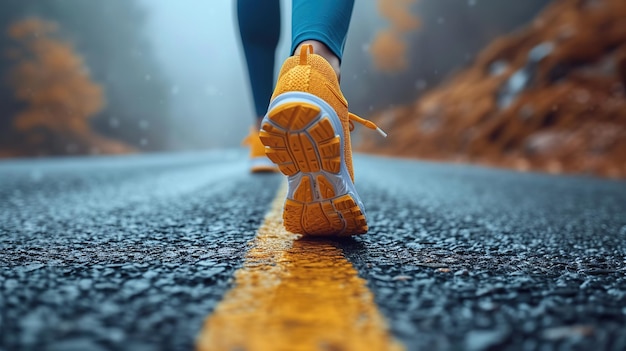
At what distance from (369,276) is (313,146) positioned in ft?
1.28

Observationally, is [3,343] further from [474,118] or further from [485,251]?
[474,118]

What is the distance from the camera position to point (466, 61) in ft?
91.9

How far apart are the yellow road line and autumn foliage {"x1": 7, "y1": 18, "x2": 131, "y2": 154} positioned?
1171 inches

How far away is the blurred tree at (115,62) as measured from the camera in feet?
111

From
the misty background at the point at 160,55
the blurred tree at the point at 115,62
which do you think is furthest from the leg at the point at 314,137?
the blurred tree at the point at 115,62

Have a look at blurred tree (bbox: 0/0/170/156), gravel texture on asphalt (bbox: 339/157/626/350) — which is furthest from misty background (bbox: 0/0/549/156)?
gravel texture on asphalt (bbox: 339/157/626/350)

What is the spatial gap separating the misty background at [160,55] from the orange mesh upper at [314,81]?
1728 centimetres

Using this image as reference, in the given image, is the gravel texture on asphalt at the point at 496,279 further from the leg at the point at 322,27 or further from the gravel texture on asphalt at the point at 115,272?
the leg at the point at 322,27

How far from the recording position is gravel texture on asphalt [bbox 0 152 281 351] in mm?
733

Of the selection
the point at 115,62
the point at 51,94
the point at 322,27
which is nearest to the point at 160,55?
the point at 115,62

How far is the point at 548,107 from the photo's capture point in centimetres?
1231

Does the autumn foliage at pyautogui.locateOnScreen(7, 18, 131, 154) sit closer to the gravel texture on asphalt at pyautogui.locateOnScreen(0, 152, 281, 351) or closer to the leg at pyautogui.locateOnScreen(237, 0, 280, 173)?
the leg at pyautogui.locateOnScreen(237, 0, 280, 173)

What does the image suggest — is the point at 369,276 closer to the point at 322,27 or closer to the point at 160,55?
the point at 322,27

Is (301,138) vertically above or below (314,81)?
below
